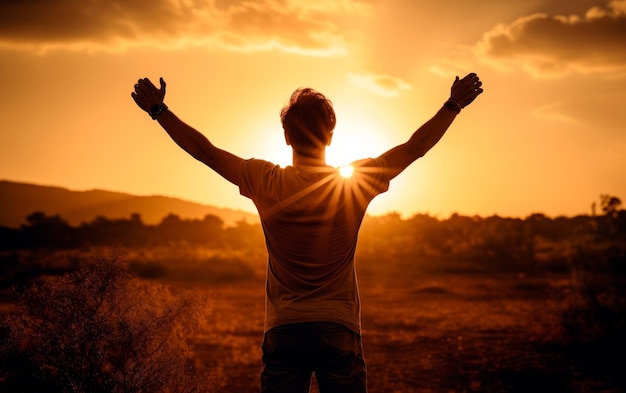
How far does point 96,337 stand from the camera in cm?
340

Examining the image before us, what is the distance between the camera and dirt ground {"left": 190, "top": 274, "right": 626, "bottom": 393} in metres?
8.40

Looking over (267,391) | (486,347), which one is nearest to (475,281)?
(486,347)

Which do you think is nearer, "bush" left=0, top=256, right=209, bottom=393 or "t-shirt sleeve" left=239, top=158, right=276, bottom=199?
"t-shirt sleeve" left=239, top=158, right=276, bottom=199

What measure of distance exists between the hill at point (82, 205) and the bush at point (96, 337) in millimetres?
64301

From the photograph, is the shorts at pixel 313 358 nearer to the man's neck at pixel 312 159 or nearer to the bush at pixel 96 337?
the man's neck at pixel 312 159

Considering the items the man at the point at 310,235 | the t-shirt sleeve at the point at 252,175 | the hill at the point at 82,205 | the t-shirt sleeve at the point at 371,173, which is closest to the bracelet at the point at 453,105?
the man at the point at 310,235

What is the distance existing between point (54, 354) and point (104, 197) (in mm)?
87882

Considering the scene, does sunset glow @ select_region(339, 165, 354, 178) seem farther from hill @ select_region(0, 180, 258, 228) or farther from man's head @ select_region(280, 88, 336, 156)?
hill @ select_region(0, 180, 258, 228)

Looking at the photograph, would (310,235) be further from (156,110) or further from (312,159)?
(156,110)

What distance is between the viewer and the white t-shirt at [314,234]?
224cm

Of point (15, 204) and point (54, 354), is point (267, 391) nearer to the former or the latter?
point (54, 354)

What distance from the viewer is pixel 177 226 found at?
45.4 meters

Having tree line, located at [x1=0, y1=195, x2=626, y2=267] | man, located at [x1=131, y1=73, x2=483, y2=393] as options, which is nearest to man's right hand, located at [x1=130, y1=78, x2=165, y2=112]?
man, located at [x1=131, y1=73, x2=483, y2=393]

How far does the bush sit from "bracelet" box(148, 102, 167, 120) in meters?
1.37
